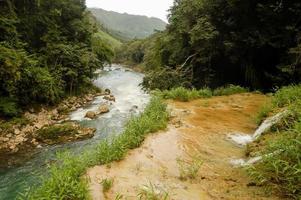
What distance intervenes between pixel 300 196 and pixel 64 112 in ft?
59.0

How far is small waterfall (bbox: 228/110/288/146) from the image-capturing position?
6531mm

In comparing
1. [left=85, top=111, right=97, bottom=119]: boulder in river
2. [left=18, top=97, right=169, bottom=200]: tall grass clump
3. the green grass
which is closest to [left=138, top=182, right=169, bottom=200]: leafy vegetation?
the green grass

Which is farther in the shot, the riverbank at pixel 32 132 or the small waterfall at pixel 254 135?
the riverbank at pixel 32 132

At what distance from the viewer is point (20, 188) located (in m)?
9.33

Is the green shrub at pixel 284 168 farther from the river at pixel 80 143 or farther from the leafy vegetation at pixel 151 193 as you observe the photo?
the river at pixel 80 143

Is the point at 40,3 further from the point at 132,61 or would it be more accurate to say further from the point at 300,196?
the point at 132,61

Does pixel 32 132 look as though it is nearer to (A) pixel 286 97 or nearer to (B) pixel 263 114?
(B) pixel 263 114

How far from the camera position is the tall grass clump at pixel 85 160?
438 cm

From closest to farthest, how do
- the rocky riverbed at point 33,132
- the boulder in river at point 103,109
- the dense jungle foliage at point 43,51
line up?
the rocky riverbed at point 33,132, the dense jungle foliage at point 43,51, the boulder in river at point 103,109

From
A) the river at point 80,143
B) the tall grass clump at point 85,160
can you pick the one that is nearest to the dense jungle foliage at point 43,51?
the river at point 80,143

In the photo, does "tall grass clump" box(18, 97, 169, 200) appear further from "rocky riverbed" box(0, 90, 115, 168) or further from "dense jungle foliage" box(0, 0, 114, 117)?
"dense jungle foliage" box(0, 0, 114, 117)

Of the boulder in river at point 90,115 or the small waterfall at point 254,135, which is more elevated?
the small waterfall at point 254,135

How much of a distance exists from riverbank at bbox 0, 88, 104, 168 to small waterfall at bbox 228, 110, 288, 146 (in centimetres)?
834

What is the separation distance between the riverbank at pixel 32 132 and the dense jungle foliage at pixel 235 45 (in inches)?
175
